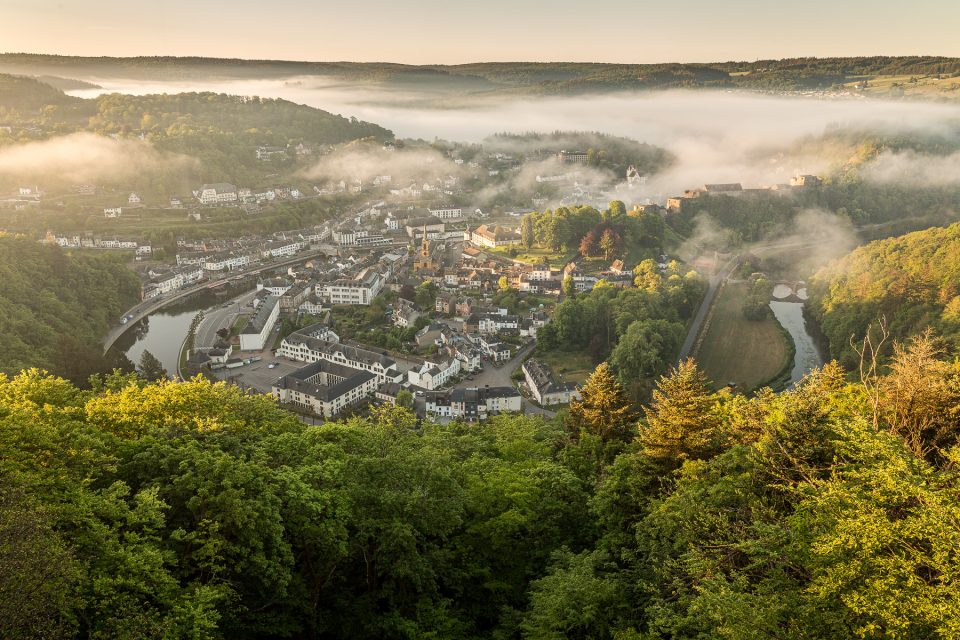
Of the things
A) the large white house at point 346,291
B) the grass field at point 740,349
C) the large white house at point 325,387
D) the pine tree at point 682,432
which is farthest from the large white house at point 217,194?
the pine tree at point 682,432

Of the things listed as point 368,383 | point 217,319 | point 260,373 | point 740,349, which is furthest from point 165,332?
point 740,349

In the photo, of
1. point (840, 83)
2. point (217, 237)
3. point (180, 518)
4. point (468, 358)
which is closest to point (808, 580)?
point (180, 518)

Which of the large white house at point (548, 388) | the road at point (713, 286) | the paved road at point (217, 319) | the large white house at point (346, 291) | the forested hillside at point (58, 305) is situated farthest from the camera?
the large white house at point (346, 291)

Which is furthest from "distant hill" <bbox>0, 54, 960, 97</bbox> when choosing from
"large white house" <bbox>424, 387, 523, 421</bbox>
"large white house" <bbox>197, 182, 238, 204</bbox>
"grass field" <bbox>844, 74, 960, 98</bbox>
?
"large white house" <bbox>424, 387, 523, 421</bbox>

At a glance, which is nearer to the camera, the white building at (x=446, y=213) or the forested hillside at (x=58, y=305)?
the forested hillside at (x=58, y=305)

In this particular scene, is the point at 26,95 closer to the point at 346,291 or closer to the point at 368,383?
the point at 346,291

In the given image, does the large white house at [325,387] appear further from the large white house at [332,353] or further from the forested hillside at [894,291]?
the forested hillside at [894,291]
